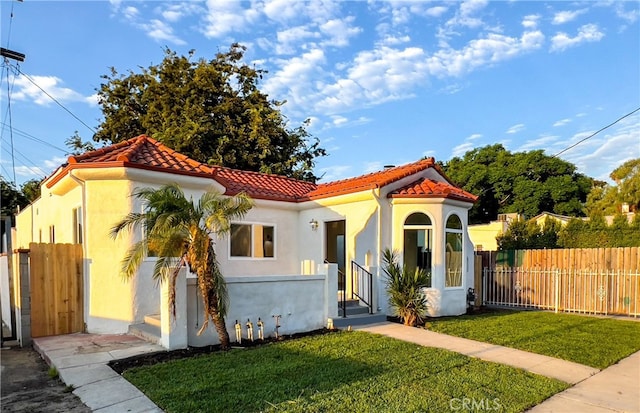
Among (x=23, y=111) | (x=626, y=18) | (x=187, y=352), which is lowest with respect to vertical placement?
(x=187, y=352)

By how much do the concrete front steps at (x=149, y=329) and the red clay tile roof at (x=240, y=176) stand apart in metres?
3.47

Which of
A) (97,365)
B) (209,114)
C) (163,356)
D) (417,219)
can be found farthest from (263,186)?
(209,114)

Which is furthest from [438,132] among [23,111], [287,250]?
[23,111]

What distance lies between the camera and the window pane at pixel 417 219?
11859 mm

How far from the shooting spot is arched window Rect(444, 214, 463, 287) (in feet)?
39.3

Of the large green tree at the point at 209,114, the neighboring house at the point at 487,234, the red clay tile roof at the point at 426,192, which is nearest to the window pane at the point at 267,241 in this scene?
the red clay tile roof at the point at 426,192

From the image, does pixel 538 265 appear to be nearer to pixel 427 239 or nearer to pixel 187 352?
pixel 427 239

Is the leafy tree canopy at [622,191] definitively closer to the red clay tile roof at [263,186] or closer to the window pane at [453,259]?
the window pane at [453,259]

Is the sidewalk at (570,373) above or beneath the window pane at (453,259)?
beneath

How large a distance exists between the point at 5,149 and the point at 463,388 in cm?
2021

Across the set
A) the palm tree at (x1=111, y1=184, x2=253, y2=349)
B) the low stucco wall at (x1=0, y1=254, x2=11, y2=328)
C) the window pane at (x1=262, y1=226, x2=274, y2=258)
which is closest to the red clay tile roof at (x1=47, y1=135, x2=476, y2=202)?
the window pane at (x1=262, y1=226, x2=274, y2=258)

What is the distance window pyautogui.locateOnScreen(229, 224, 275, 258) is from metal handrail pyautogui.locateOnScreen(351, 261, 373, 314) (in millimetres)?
3036

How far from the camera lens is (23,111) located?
1566 centimetres

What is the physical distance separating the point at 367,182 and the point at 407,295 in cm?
385
